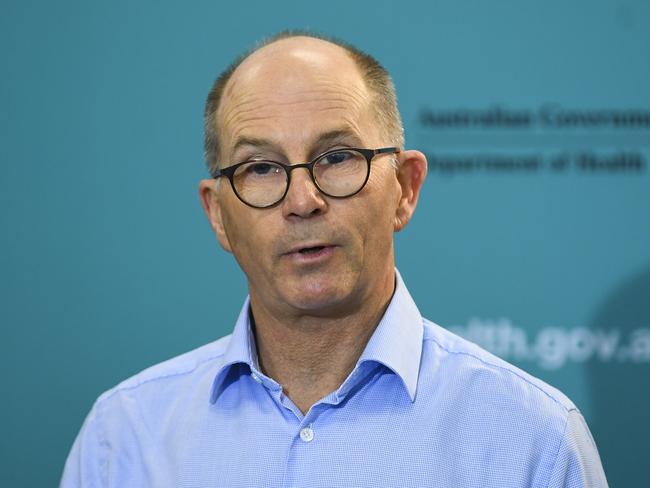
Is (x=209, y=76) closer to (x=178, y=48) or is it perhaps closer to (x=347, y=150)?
(x=178, y=48)

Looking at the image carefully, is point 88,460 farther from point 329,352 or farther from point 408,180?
point 408,180

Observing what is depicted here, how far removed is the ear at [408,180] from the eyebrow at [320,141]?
0.14m

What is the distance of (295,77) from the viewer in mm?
1478

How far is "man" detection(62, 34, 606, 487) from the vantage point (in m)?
1.42

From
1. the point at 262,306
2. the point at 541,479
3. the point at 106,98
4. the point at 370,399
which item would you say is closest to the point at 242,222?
the point at 262,306

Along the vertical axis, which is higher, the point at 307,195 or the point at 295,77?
the point at 295,77

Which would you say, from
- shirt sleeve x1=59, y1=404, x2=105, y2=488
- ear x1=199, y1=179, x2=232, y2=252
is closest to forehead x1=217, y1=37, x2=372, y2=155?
ear x1=199, y1=179, x2=232, y2=252

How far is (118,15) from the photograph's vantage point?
2.29 m

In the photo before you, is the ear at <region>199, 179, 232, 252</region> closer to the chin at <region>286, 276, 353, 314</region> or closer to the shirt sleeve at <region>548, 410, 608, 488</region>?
the chin at <region>286, 276, 353, 314</region>

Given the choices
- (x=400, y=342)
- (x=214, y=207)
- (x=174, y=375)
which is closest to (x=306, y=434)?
(x=400, y=342)

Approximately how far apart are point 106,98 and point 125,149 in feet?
0.47

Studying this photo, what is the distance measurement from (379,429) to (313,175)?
0.43 metres

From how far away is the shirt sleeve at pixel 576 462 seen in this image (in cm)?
139

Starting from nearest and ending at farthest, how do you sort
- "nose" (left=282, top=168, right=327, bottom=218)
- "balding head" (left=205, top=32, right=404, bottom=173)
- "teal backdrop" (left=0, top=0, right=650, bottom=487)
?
"nose" (left=282, top=168, right=327, bottom=218), "balding head" (left=205, top=32, right=404, bottom=173), "teal backdrop" (left=0, top=0, right=650, bottom=487)
